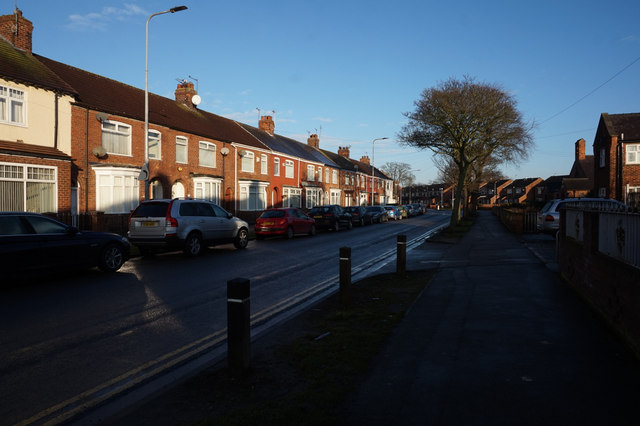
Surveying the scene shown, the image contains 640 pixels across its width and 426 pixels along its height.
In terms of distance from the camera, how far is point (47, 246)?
9.24 meters

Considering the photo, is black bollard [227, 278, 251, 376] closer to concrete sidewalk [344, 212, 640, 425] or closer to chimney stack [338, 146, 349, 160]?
concrete sidewalk [344, 212, 640, 425]

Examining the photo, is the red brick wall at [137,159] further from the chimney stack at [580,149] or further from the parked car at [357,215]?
the chimney stack at [580,149]

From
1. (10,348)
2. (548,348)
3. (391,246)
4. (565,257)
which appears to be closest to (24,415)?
(10,348)

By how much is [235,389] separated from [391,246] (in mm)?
14144

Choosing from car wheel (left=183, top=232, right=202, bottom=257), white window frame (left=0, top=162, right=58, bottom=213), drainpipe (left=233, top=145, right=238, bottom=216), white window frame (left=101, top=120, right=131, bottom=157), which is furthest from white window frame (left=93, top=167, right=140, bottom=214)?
drainpipe (left=233, top=145, right=238, bottom=216)

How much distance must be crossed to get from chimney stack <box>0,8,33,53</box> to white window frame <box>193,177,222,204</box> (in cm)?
1122

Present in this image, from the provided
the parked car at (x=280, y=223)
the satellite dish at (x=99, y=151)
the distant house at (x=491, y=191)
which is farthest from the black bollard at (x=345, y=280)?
the distant house at (x=491, y=191)

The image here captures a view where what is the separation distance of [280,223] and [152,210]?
7678 mm

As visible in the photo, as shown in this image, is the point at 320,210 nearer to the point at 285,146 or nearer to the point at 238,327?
the point at 285,146

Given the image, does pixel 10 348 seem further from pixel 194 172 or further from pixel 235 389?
pixel 194 172

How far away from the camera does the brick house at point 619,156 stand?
32.5m

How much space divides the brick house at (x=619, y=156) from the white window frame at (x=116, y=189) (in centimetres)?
3226

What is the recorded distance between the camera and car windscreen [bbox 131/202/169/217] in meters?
13.9

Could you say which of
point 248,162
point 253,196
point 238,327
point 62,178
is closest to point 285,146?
point 248,162
